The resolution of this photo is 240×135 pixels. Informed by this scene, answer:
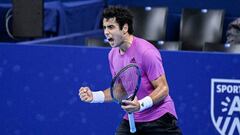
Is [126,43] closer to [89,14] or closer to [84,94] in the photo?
[84,94]

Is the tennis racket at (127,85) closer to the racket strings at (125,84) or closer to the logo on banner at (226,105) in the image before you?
the racket strings at (125,84)

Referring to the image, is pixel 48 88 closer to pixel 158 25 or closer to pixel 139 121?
pixel 139 121

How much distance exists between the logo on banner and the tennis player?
1.31 metres

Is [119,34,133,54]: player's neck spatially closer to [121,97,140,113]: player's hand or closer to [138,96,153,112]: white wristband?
[138,96,153,112]: white wristband

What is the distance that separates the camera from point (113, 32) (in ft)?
14.7

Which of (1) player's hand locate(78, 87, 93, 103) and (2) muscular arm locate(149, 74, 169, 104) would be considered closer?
(2) muscular arm locate(149, 74, 169, 104)

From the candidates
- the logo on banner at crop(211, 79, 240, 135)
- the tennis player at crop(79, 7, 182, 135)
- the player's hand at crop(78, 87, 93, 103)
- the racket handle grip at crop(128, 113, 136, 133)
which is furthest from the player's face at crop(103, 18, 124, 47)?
the logo on banner at crop(211, 79, 240, 135)

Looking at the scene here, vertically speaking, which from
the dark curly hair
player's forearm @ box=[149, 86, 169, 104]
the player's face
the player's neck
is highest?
the dark curly hair

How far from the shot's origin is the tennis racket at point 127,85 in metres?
4.31

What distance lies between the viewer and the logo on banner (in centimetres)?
576

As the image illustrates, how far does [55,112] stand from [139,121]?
1.64m

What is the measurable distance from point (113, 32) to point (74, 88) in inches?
64.6

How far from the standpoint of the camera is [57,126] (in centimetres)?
610

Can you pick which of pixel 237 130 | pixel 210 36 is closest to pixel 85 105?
pixel 237 130
